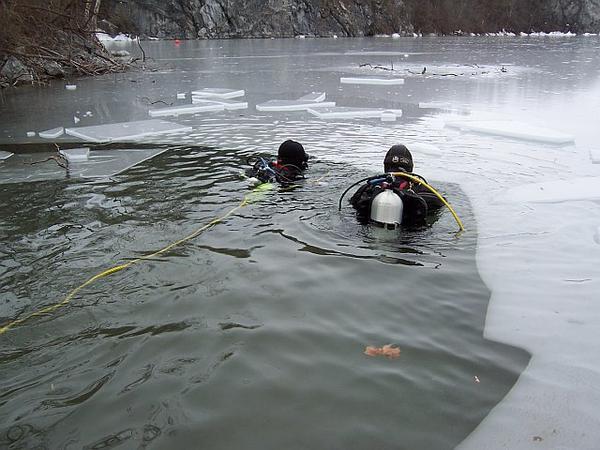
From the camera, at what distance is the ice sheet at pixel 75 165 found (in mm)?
5734

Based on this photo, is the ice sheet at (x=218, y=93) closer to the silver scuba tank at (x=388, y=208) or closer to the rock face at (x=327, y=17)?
the silver scuba tank at (x=388, y=208)

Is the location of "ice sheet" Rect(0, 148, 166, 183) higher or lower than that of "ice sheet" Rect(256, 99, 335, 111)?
lower

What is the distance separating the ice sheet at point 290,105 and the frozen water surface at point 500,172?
0.50 meters

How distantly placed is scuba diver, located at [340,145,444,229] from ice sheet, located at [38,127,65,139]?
5.56 meters

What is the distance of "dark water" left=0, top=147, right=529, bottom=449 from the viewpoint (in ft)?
6.90

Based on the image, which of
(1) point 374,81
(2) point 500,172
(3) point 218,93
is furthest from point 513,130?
(1) point 374,81

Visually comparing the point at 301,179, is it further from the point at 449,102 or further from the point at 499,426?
the point at 449,102

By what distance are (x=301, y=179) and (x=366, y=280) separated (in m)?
2.51

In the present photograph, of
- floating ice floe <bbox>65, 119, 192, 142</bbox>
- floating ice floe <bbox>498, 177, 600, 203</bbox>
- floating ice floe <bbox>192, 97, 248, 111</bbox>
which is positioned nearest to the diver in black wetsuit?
floating ice floe <bbox>498, 177, 600, 203</bbox>

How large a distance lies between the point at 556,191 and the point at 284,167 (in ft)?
9.27

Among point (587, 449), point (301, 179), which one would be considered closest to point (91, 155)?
point (301, 179)

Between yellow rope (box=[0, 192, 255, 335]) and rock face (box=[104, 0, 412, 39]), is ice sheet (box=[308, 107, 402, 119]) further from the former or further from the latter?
rock face (box=[104, 0, 412, 39])

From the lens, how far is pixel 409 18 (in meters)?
66.9

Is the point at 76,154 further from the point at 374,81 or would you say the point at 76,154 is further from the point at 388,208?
the point at 374,81
